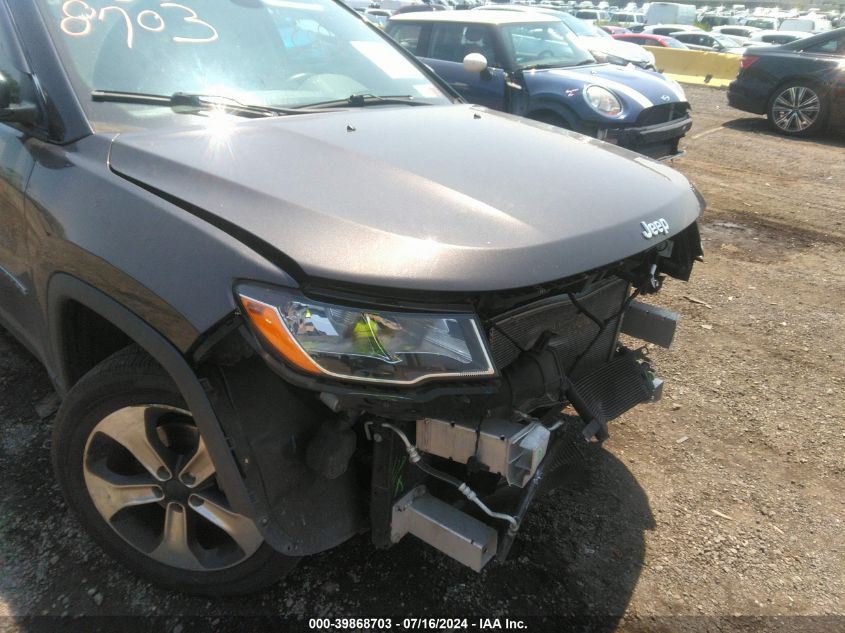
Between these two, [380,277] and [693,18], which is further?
[693,18]

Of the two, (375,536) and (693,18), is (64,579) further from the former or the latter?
(693,18)

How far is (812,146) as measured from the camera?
926cm

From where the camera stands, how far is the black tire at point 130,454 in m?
1.83

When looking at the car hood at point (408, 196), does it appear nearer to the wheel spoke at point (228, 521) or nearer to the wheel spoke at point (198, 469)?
the wheel spoke at point (198, 469)

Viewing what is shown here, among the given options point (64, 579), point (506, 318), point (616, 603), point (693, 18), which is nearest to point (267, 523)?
point (506, 318)

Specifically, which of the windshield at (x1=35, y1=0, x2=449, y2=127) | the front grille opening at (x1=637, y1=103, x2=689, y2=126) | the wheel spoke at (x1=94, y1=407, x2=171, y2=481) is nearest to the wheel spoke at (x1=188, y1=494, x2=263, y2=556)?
the wheel spoke at (x1=94, y1=407, x2=171, y2=481)

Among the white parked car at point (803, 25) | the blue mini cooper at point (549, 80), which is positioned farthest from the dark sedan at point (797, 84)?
the white parked car at point (803, 25)

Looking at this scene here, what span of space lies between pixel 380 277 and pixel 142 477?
1.09 metres

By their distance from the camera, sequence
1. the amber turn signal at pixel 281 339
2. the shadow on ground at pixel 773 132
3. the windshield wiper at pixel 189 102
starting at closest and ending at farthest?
the amber turn signal at pixel 281 339
the windshield wiper at pixel 189 102
the shadow on ground at pixel 773 132

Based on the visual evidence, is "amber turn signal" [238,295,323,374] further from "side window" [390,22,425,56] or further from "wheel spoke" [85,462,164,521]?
"side window" [390,22,425,56]

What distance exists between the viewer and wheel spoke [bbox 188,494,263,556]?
1858 mm

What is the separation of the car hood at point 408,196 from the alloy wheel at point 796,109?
8.95m

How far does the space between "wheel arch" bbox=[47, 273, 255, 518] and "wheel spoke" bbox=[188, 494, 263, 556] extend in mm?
197

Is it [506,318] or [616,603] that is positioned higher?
[506,318]
